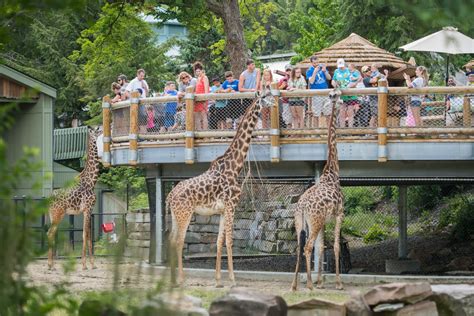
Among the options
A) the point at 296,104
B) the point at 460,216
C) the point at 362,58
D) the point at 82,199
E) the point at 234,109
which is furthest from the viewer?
the point at 460,216

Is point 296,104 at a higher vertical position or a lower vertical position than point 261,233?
higher

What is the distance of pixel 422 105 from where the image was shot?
21.2m

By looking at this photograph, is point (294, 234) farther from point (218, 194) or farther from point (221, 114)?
point (218, 194)

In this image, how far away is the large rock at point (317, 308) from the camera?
44.9 feet

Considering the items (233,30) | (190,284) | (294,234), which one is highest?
(233,30)

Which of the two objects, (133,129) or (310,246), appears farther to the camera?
(133,129)

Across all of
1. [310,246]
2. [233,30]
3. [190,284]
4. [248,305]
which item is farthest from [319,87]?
[233,30]

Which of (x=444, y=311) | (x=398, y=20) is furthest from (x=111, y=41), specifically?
(x=444, y=311)

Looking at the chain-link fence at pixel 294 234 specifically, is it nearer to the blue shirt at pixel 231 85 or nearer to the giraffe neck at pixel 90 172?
the giraffe neck at pixel 90 172

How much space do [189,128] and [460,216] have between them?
30.1ft

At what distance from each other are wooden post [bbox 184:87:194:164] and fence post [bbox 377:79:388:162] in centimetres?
339

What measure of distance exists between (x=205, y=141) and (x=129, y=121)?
6.08ft

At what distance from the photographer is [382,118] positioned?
20766 millimetres

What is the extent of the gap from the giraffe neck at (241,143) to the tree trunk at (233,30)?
448 inches
